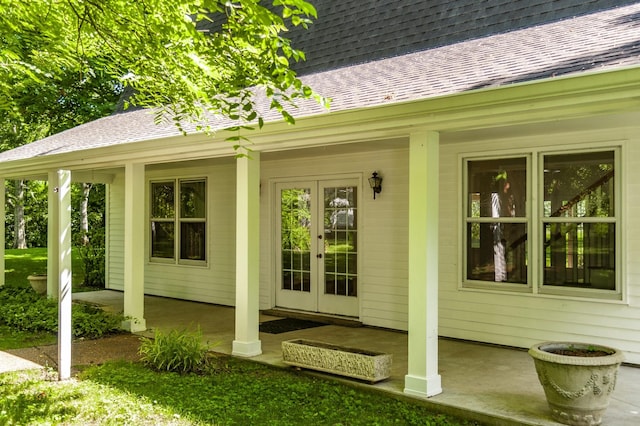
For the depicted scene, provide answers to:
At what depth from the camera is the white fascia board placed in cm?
412

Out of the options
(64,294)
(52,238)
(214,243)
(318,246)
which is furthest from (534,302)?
(52,238)

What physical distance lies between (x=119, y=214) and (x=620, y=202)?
406 inches

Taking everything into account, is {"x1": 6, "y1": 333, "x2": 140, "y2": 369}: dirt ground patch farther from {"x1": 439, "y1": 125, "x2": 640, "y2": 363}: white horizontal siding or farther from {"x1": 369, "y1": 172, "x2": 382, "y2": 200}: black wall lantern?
{"x1": 439, "y1": 125, "x2": 640, "y2": 363}: white horizontal siding

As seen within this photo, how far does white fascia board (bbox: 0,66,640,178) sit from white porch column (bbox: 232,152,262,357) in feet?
1.14

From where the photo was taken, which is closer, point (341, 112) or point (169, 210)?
point (341, 112)

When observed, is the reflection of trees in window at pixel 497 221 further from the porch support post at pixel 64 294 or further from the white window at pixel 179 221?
the white window at pixel 179 221

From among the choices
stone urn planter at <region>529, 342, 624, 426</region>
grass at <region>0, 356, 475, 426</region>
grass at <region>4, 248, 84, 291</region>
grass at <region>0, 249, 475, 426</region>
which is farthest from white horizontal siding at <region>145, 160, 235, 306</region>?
stone urn planter at <region>529, 342, 624, 426</region>

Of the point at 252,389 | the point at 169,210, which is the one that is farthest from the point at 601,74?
the point at 169,210

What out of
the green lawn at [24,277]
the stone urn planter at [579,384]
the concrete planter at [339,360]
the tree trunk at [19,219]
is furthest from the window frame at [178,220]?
the tree trunk at [19,219]

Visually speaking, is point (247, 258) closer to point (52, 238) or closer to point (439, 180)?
point (439, 180)

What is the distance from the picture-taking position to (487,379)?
18.4 feet

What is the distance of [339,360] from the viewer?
571 cm

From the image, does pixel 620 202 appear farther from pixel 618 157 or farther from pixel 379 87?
pixel 379 87

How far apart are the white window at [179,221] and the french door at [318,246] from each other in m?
2.02
